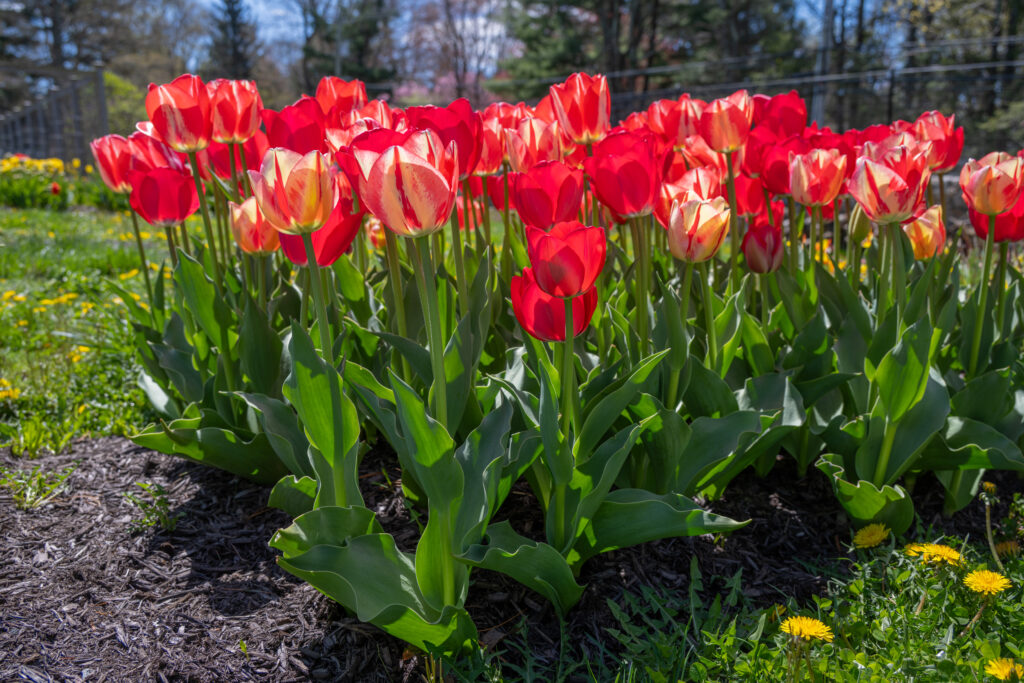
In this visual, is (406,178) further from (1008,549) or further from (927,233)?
(927,233)

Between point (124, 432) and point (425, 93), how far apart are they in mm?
33468

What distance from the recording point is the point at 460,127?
5.29 feet

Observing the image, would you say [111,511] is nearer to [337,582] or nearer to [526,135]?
[337,582]

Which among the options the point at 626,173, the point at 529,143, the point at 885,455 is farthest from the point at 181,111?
the point at 885,455

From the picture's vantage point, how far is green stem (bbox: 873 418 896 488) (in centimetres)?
186

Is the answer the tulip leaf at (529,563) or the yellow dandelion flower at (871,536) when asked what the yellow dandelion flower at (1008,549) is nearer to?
the yellow dandelion flower at (871,536)

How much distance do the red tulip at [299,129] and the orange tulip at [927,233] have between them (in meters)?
1.78

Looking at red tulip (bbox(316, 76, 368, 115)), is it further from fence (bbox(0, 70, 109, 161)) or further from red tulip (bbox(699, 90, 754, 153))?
fence (bbox(0, 70, 109, 161))

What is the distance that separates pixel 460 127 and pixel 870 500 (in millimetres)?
1339

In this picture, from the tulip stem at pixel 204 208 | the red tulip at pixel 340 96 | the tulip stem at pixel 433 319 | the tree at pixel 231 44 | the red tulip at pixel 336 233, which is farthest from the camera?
the tree at pixel 231 44

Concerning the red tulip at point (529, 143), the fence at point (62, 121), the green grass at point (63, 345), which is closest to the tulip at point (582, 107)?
the red tulip at point (529, 143)

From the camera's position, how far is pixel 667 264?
2.58 metres

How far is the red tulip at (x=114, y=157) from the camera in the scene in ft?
7.30

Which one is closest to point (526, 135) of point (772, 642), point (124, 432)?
point (772, 642)
